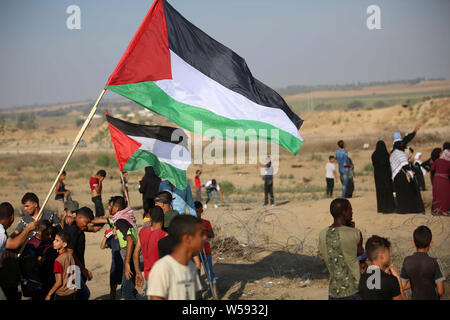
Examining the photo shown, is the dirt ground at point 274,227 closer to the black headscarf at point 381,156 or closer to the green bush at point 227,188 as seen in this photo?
the green bush at point 227,188

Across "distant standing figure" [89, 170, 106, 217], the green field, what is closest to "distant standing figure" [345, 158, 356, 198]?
"distant standing figure" [89, 170, 106, 217]

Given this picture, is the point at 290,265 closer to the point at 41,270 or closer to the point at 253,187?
the point at 41,270

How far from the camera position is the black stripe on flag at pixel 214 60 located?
7.56 m

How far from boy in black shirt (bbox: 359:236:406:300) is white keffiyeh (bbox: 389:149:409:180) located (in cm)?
805

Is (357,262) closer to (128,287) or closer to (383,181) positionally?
(128,287)

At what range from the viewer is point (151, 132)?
25.3 feet

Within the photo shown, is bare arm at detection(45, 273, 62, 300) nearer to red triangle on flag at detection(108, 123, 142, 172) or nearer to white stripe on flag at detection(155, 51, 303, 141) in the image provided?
red triangle on flag at detection(108, 123, 142, 172)

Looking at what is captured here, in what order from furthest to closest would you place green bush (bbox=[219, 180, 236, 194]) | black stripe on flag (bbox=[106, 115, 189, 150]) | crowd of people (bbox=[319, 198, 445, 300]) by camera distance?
1. green bush (bbox=[219, 180, 236, 194])
2. black stripe on flag (bbox=[106, 115, 189, 150])
3. crowd of people (bbox=[319, 198, 445, 300])

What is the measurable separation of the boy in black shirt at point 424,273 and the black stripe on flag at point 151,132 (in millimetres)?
3700

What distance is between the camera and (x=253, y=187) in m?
25.6

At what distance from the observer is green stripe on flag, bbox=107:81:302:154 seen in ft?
23.3

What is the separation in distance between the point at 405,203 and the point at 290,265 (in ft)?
15.6
